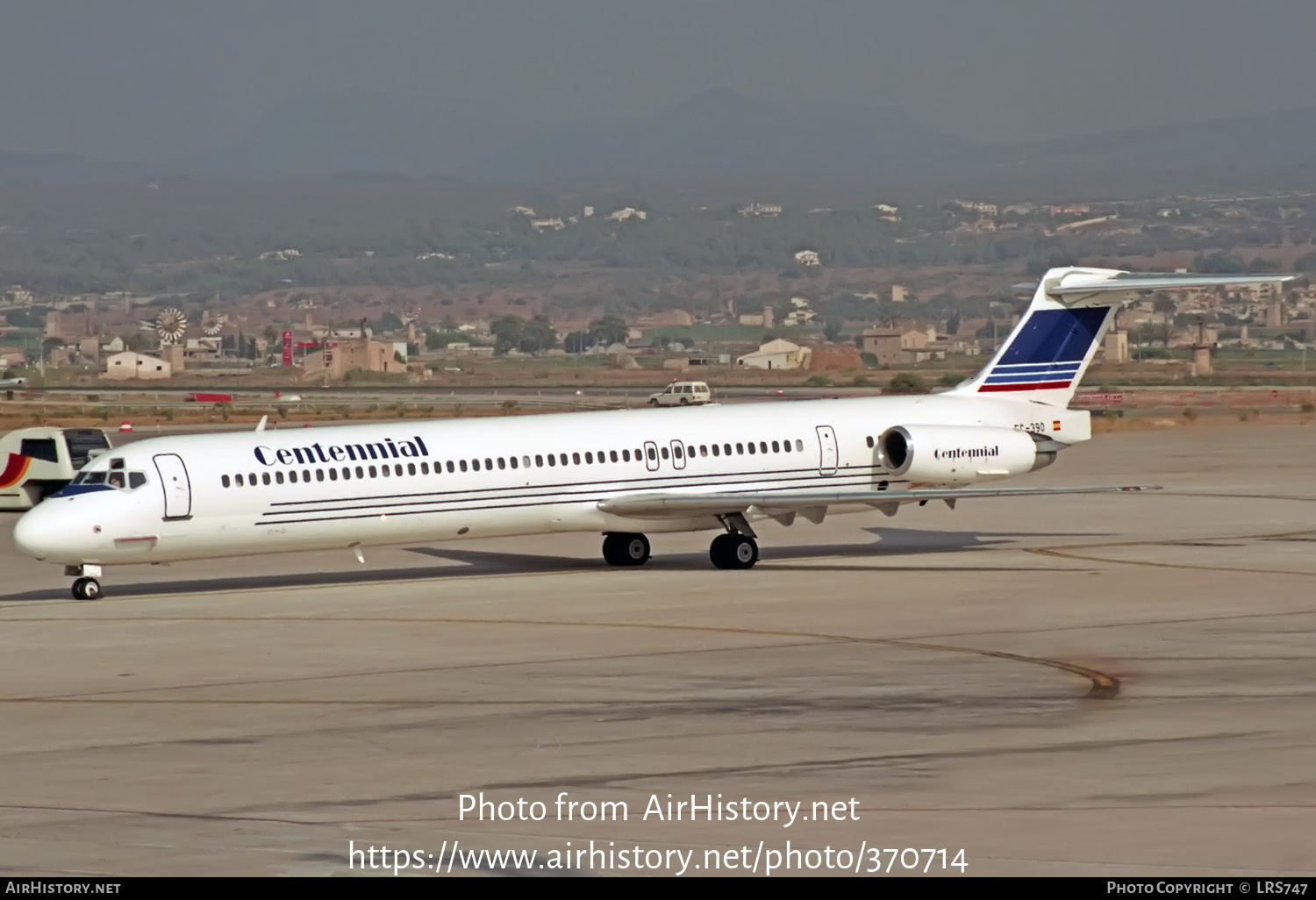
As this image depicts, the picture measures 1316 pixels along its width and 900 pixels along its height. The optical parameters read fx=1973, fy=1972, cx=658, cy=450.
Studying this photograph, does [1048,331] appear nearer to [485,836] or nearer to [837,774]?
[837,774]

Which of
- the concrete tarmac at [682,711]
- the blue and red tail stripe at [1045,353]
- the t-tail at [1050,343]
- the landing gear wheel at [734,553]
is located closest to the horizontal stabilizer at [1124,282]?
the t-tail at [1050,343]

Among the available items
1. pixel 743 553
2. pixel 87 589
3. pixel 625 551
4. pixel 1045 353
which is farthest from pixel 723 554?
pixel 87 589

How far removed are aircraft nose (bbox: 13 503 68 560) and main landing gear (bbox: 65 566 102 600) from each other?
3.77 ft

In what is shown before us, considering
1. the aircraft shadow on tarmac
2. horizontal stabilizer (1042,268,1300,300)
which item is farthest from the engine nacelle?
horizontal stabilizer (1042,268,1300,300)

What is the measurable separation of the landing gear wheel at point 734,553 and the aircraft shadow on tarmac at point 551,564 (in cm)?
46

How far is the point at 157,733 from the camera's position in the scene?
1792 cm

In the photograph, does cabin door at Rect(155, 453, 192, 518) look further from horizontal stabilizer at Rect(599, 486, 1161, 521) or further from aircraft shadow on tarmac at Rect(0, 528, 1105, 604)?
horizontal stabilizer at Rect(599, 486, 1161, 521)

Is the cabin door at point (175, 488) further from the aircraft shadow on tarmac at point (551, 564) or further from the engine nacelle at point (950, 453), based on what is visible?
the engine nacelle at point (950, 453)

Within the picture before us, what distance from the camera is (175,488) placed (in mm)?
27922

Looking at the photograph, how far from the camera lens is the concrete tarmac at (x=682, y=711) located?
43.4ft

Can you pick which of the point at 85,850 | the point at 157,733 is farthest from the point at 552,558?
the point at 85,850

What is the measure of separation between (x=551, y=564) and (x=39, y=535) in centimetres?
944

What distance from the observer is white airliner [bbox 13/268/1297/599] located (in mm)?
28031

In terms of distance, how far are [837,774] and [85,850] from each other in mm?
5647
